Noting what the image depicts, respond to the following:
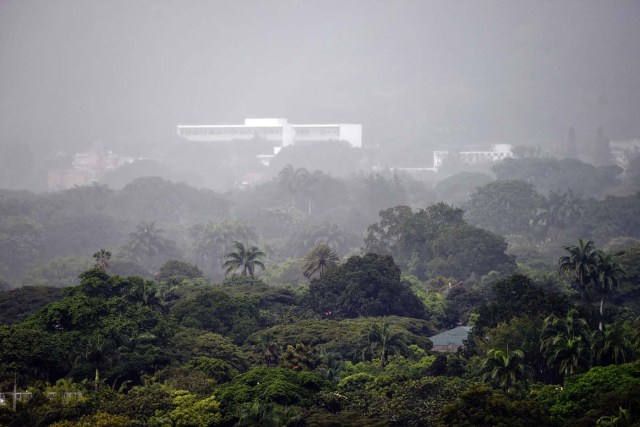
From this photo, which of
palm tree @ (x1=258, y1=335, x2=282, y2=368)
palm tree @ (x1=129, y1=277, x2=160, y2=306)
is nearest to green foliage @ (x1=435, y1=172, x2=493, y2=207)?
palm tree @ (x1=129, y1=277, x2=160, y2=306)

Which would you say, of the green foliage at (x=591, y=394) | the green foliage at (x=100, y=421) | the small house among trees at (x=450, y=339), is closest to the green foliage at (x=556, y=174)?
the small house among trees at (x=450, y=339)

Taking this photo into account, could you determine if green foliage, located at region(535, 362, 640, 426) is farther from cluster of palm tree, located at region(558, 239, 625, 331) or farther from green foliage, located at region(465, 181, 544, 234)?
green foliage, located at region(465, 181, 544, 234)

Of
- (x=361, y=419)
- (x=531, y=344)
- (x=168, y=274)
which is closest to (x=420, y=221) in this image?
(x=168, y=274)

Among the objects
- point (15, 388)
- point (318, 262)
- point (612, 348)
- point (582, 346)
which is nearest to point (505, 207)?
point (318, 262)

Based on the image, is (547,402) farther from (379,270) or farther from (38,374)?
(379,270)

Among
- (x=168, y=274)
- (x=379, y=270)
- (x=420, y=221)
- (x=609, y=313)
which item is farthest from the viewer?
(x=420, y=221)
